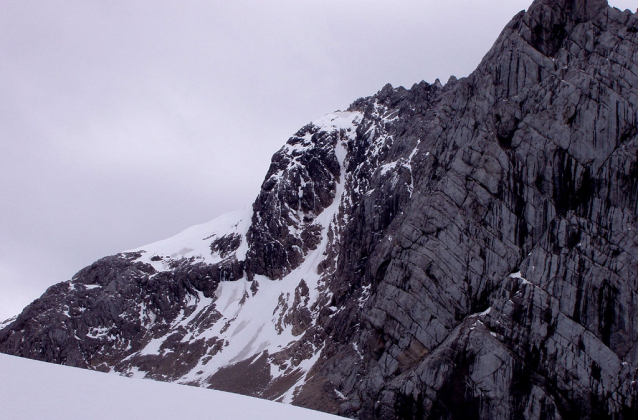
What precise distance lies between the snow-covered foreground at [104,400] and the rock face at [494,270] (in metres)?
35.3

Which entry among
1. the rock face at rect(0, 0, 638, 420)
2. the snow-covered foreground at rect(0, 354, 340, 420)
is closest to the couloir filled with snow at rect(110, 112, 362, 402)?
the rock face at rect(0, 0, 638, 420)

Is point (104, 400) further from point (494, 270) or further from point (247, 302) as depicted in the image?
point (247, 302)

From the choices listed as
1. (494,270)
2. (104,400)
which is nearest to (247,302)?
(494,270)

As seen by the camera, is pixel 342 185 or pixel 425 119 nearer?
pixel 425 119

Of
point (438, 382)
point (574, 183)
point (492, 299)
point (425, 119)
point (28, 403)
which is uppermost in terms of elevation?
point (425, 119)

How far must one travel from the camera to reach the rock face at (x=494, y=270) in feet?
183

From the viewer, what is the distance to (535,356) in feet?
184

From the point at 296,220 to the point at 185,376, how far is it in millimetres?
38851

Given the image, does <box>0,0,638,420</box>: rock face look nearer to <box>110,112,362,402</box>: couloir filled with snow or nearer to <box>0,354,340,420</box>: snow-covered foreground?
<box>110,112,362,402</box>: couloir filled with snow

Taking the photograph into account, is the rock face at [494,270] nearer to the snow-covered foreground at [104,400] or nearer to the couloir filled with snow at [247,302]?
the couloir filled with snow at [247,302]

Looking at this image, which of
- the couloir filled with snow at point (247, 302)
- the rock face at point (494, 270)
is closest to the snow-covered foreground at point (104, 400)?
the rock face at point (494, 270)

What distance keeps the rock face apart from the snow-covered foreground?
1388 inches

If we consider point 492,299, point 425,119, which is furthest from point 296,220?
point 492,299

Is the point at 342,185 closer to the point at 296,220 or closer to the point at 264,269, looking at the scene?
the point at 296,220
